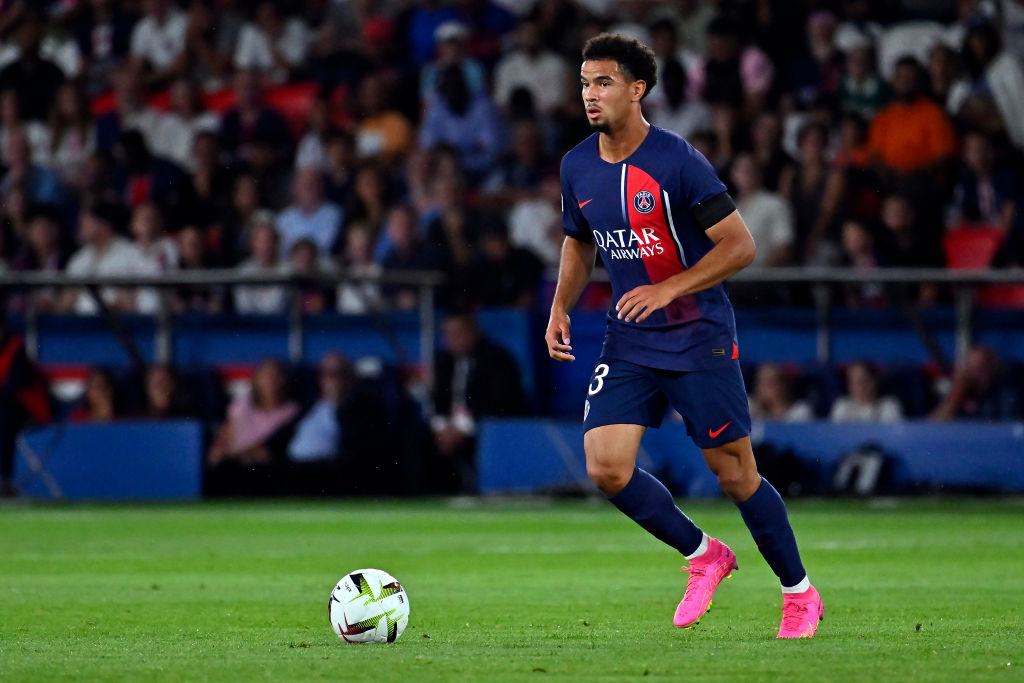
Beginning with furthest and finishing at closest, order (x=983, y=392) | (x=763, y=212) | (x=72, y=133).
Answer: (x=72, y=133)
(x=763, y=212)
(x=983, y=392)

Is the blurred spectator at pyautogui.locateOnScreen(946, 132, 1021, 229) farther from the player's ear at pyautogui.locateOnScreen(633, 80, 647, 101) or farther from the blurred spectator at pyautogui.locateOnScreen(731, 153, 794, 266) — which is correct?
the player's ear at pyautogui.locateOnScreen(633, 80, 647, 101)

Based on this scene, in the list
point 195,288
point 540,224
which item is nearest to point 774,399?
point 540,224

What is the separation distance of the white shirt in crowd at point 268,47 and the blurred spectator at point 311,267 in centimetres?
399

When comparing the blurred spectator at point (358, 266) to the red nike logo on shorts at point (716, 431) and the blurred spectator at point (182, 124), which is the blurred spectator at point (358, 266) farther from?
the red nike logo on shorts at point (716, 431)

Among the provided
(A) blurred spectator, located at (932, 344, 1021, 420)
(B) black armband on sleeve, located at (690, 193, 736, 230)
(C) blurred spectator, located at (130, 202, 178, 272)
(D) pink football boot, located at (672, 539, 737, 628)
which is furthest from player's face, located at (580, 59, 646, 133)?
(C) blurred spectator, located at (130, 202, 178, 272)

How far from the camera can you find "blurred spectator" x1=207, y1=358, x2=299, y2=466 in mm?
16766

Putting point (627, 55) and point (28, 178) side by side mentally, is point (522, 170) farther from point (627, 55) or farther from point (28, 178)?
point (627, 55)

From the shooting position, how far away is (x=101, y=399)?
681 inches

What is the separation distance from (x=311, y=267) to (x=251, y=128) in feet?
10.5

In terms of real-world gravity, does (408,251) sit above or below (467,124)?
below

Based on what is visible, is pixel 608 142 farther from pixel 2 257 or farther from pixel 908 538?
pixel 2 257

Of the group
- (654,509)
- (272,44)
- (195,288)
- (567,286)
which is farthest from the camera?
(272,44)

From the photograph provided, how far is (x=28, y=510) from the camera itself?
15.9 m

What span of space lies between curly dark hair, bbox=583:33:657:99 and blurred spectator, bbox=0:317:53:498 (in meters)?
11.4
